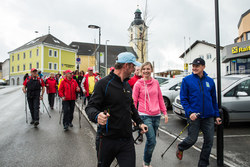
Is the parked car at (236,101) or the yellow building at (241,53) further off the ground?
the yellow building at (241,53)

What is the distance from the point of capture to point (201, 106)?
3523 millimetres

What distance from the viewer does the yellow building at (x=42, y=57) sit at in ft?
174

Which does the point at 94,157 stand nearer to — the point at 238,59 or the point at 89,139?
the point at 89,139

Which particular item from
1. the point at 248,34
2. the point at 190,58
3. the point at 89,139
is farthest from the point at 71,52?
the point at 89,139

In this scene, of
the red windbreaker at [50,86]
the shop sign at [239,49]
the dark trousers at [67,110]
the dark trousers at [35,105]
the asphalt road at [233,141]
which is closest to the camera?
the asphalt road at [233,141]

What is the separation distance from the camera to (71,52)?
61.2 meters

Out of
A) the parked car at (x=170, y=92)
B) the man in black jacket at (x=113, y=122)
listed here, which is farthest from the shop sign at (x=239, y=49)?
the man in black jacket at (x=113, y=122)

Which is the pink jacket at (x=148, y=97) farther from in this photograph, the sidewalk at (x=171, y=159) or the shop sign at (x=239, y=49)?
the shop sign at (x=239, y=49)

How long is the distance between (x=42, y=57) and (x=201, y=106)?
54045mm

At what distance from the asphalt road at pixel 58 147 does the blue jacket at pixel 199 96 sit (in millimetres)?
1194

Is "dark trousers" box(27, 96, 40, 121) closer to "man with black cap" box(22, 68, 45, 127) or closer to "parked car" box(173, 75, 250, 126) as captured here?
"man with black cap" box(22, 68, 45, 127)

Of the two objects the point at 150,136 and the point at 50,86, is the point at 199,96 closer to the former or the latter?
the point at 150,136

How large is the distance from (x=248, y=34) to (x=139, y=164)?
94.0 feet

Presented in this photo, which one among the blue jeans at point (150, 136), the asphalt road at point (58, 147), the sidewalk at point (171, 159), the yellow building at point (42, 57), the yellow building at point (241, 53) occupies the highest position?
the yellow building at point (42, 57)
